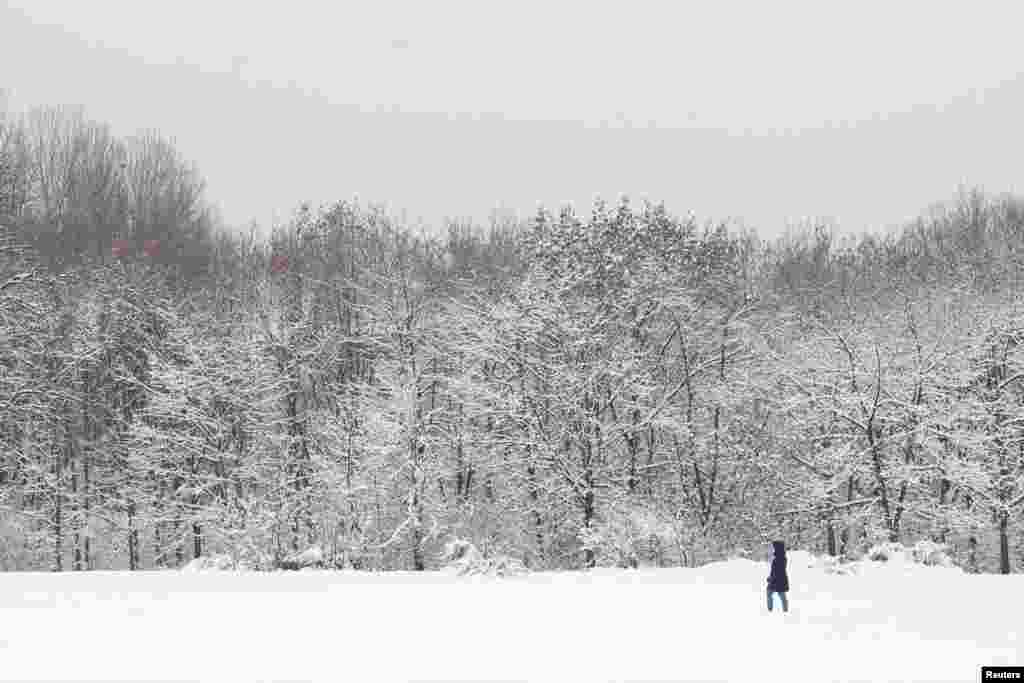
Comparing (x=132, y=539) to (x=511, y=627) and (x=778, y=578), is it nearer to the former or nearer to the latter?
(x=511, y=627)

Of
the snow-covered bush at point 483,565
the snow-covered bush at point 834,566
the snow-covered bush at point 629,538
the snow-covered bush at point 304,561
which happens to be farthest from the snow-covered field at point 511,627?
the snow-covered bush at point 629,538

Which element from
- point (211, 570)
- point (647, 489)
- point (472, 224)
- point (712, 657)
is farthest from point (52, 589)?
point (472, 224)

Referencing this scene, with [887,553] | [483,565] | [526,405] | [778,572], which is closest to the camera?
[778,572]

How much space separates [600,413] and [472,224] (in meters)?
23.2

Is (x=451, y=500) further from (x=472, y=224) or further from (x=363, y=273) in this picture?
(x=472, y=224)

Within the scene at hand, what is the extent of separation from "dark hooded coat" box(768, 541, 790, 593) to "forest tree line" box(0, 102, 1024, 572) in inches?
421

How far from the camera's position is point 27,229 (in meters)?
41.0

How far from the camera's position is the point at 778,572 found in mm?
13039

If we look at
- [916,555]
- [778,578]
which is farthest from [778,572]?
[916,555]

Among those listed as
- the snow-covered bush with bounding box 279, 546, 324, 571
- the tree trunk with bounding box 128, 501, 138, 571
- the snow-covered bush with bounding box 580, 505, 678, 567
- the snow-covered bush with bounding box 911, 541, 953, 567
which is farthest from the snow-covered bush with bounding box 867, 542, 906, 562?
the tree trunk with bounding box 128, 501, 138, 571

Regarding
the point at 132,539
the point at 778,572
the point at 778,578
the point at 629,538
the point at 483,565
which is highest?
the point at 778,572

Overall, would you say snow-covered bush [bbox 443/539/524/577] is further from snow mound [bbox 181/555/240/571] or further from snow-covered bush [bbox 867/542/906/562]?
snow-covered bush [bbox 867/542/906/562]

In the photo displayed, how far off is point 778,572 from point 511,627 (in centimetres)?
428

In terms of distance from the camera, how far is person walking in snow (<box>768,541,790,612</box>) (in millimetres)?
12828
